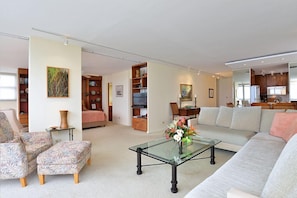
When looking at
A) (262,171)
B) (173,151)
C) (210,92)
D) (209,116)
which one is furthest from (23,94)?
(210,92)

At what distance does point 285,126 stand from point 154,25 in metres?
2.87

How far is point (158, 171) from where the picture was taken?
2641 mm

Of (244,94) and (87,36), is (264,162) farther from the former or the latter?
(244,94)

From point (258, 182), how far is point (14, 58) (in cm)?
673

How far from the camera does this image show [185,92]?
750 centimetres

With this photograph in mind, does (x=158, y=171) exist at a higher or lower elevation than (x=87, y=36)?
lower

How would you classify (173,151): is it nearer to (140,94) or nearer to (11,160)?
(11,160)

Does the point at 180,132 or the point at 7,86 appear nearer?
the point at 180,132

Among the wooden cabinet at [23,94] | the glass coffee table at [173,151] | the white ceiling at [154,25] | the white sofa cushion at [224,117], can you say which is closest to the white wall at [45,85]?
the white ceiling at [154,25]

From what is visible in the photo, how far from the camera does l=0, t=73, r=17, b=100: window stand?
750cm

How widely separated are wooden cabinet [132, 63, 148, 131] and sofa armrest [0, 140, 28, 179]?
3968 mm

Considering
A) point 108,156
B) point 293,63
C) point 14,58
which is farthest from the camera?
point 293,63

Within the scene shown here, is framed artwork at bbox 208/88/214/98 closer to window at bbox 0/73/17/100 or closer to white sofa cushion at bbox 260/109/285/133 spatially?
white sofa cushion at bbox 260/109/285/133

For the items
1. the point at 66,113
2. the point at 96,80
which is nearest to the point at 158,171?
the point at 66,113
